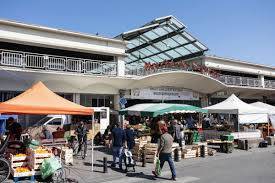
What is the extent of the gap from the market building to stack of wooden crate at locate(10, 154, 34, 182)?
7535mm

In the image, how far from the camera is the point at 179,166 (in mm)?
12875

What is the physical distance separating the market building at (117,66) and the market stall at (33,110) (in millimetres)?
6407

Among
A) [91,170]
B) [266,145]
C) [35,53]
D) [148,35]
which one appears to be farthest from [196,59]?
[91,170]

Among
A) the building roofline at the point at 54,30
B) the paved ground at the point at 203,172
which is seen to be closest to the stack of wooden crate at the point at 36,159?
the paved ground at the point at 203,172

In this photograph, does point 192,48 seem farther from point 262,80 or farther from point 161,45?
point 262,80

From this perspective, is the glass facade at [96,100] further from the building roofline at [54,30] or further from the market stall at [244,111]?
the market stall at [244,111]

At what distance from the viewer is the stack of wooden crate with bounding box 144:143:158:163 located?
1355cm

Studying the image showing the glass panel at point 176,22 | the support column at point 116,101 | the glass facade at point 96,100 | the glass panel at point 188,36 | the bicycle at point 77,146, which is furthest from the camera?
the glass panel at point 188,36

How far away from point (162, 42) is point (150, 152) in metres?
16.1

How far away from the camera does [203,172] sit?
1136cm

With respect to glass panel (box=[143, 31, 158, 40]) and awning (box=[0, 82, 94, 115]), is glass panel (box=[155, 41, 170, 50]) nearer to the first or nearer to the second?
glass panel (box=[143, 31, 158, 40])

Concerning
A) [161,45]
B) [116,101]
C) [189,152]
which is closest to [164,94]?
[116,101]

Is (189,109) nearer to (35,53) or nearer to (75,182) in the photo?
(75,182)

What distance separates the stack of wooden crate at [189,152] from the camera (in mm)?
14812
